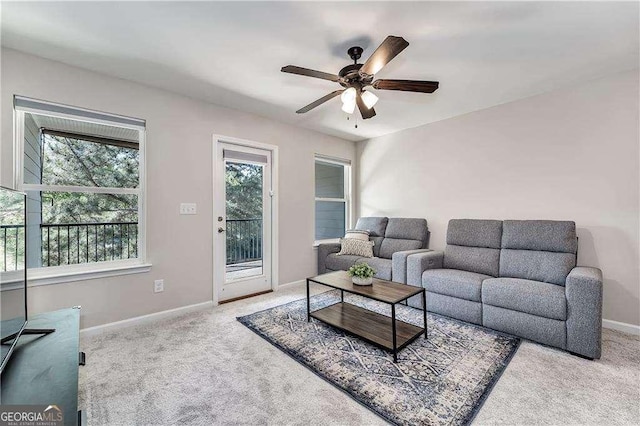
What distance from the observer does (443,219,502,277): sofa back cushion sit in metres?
3.04

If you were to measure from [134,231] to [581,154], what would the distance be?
461 cm

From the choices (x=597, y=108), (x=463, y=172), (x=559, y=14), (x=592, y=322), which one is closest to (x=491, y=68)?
(x=559, y=14)

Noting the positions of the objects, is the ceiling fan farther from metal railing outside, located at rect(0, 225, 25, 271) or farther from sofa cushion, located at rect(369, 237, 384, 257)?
sofa cushion, located at rect(369, 237, 384, 257)

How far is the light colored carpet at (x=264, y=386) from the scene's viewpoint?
1.54m

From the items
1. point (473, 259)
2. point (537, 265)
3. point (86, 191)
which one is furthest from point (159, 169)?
point (537, 265)

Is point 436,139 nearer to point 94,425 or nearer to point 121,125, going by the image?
point 121,125

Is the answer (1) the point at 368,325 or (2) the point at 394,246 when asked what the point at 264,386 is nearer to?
(1) the point at 368,325

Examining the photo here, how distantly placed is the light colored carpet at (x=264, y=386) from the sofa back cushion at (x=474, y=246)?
89cm

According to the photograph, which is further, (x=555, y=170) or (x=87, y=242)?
(x=555, y=170)

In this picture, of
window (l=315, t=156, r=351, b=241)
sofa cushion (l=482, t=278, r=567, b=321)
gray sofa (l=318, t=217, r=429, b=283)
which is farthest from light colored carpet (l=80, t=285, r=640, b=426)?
window (l=315, t=156, r=351, b=241)

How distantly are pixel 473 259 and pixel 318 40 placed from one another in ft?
8.99

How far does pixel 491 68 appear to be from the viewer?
97.5 inches

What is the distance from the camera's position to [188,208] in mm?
3102

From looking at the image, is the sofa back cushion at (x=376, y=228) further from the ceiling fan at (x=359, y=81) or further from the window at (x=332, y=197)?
the ceiling fan at (x=359, y=81)
